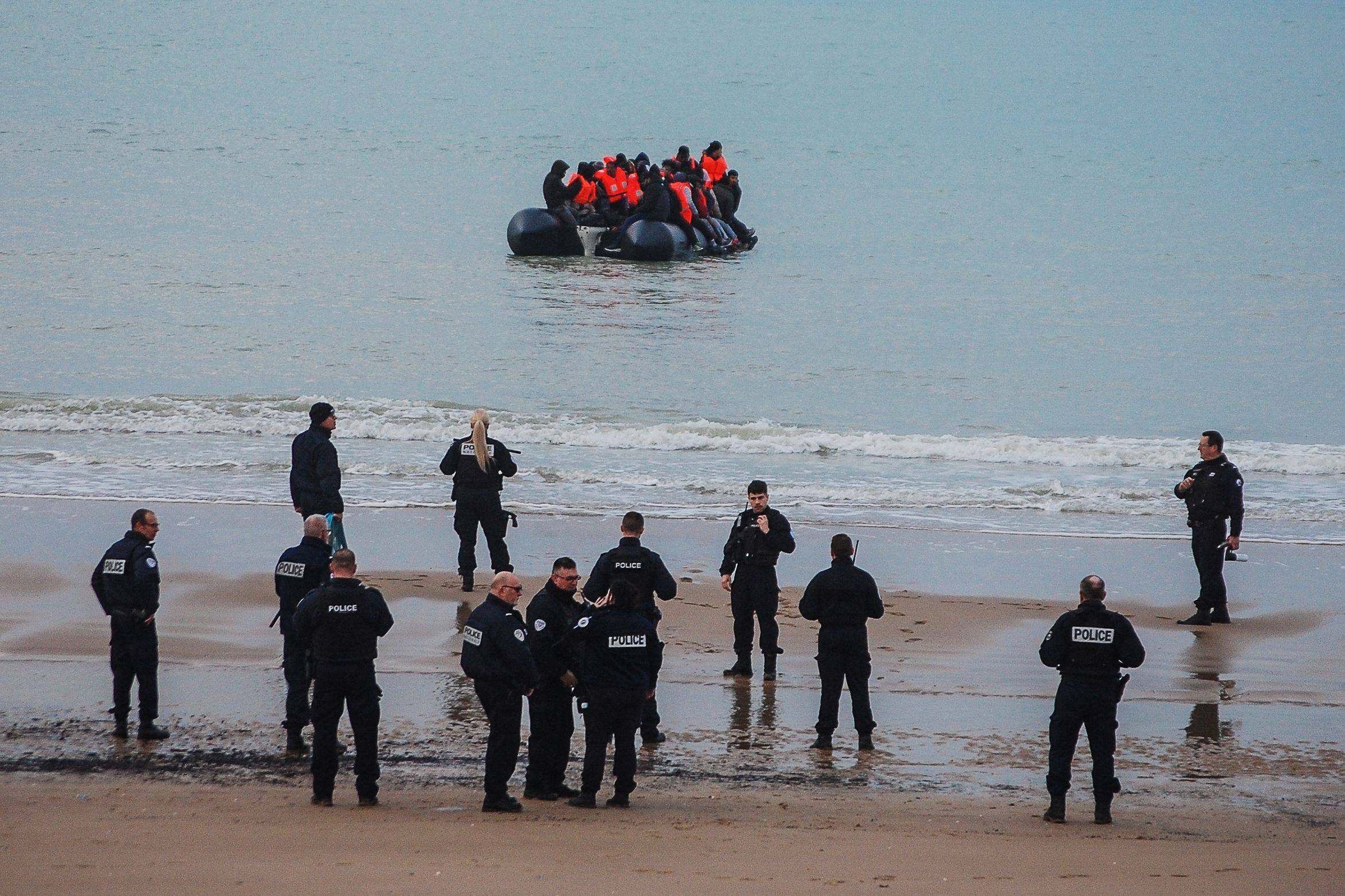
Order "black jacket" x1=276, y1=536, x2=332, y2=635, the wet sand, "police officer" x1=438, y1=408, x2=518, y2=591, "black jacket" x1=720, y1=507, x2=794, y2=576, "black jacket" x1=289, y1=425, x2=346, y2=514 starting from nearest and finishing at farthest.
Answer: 1. the wet sand
2. "black jacket" x1=276, y1=536, x2=332, y2=635
3. "black jacket" x1=720, y1=507, x2=794, y2=576
4. "black jacket" x1=289, y1=425, x2=346, y2=514
5. "police officer" x1=438, y1=408, x2=518, y2=591

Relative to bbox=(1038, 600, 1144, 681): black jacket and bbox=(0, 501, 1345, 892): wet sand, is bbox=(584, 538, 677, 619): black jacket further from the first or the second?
bbox=(1038, 600, 1144, 681): black jacket

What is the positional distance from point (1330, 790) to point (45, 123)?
254 ft

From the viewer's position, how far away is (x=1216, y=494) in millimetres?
10820

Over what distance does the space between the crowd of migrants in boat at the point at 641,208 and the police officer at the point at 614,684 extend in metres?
24.9

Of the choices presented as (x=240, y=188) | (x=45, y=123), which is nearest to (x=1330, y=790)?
(x=240, y=188)

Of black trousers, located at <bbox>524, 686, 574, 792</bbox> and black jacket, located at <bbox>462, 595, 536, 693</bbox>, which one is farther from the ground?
black jacket, located at <bbox>462, 595, 536, 693</bbox>

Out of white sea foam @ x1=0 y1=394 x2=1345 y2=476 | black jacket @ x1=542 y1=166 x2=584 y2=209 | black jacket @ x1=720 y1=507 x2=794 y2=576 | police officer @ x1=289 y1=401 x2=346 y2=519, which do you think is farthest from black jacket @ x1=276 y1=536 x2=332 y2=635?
black jacket @ x1=542 y1=166 x2=584 y2=209

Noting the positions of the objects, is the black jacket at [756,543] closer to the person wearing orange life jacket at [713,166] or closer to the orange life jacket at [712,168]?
the person wearing orange life jacket at [713,166]

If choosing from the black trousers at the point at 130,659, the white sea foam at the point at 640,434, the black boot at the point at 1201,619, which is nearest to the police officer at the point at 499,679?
the black trousers at the point at 130,659

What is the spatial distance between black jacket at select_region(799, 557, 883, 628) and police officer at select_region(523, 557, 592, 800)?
5.14 ft

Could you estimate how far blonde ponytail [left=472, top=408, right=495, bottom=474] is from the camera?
10.8m

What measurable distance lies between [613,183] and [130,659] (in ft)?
85.1

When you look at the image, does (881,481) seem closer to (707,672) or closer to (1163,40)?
(707,672)

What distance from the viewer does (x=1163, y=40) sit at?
112 m
